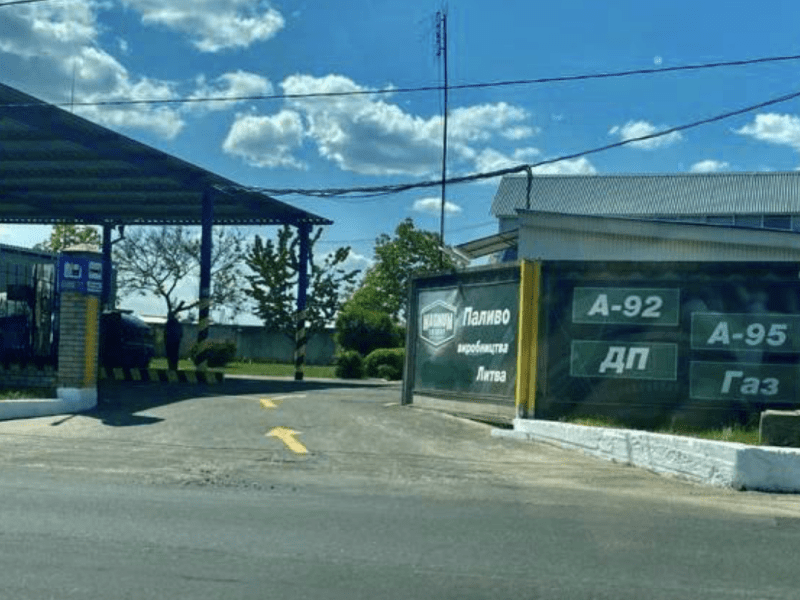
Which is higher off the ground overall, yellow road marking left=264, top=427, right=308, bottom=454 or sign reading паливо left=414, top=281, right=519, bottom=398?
sign reading паливо left=414, top=281, right=519, bottom=398

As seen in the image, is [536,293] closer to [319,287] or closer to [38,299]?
[38,299]

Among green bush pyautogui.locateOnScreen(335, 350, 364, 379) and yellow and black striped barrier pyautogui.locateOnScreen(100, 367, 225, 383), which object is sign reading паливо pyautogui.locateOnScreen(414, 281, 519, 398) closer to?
yellow and black striped barrier pyautogui.locateOnScreen(100, 367, 225, 383)

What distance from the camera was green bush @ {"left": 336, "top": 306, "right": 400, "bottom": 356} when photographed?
37469 millimetres

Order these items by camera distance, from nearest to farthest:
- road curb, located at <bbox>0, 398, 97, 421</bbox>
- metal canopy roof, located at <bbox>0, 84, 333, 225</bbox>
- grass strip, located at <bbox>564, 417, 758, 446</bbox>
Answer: grass strip, located at <bbox>564, 417, 758, 446</bbox> < road curb, located at <bbox>0, 398, 97, 421</bbox> < metal canopy roof, located at <bbox>0, 84, 333, 225</bbox>

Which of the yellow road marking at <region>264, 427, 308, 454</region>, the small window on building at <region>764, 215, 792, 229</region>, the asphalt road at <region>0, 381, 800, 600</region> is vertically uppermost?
the small window on building at <region>764, 215, 792, 229</region>

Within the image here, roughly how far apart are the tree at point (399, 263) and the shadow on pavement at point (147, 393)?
25105 millimetres

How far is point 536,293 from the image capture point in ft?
49.6

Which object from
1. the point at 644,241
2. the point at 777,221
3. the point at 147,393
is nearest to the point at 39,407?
the point at 147,393

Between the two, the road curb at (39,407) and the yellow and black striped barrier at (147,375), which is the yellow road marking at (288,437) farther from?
the yellow and black striped barrier at (147,375)

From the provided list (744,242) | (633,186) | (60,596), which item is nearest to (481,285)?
(744,242)

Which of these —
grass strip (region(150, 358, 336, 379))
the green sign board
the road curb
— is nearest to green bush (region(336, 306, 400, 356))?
grass strip (region(150, 358, 336, 379))

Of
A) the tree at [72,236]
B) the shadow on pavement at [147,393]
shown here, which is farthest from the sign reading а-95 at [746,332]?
the tree at [72,236]

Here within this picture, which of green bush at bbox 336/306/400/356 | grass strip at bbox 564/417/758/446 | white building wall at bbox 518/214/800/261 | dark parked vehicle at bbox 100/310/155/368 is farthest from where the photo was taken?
green bush at bbox 336/306/400/356

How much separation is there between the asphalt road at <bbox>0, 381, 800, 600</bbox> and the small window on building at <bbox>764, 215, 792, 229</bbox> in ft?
133
